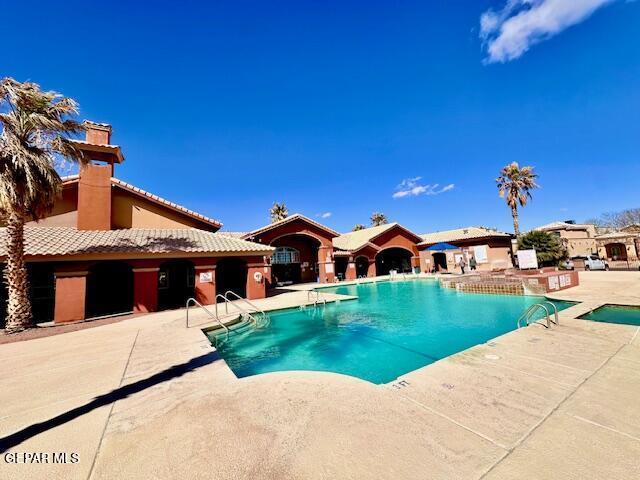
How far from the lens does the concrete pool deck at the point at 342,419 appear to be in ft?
8.71

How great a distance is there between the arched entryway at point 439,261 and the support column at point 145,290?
32.5m

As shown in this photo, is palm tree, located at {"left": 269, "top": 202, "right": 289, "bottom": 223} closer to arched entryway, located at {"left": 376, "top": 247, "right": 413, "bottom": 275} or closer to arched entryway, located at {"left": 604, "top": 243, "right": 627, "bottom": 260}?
arched entryway, located at {"left": 376, "top": 247, "right": 413, "bottom": 275}

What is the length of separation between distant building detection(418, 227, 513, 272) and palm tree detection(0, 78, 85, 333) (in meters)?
33.5

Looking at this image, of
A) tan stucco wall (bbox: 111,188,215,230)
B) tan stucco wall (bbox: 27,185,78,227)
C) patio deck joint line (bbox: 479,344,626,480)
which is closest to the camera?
patio deck joint line (bbox: 479,344,626,480)

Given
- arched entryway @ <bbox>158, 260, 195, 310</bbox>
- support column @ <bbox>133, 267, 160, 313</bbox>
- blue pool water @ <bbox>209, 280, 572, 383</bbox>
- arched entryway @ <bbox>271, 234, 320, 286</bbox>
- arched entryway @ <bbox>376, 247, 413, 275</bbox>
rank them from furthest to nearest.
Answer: arched entryway @ <bbox>376, 247, 413, 275</bbox> < arched entryway @ <bbox>271, 234, 320, 286</bbox> < arched entryway @ <bbox>158, 260, 195, 310</bbox> < support column @ <bbox>133, 267, 160, 313</bbox> < blue pool water @ <bbox>209, 280, 572, 383</bbox>

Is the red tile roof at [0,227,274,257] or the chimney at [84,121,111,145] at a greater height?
the chimney at [84,121,111,145]

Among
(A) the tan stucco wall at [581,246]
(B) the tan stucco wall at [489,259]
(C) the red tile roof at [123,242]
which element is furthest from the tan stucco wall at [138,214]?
(A) the tan stucco wall at [581,246]

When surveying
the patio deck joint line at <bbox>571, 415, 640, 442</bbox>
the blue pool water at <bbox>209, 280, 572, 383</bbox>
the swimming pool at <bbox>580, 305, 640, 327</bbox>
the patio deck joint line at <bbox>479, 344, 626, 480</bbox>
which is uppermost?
the patio deck joint line at <bbox>479, 344, 626, 480</bbox>

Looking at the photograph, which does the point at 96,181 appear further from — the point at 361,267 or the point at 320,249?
the point at 361,267

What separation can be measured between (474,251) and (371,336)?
2731cm

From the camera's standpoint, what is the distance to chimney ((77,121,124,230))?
50.2ft

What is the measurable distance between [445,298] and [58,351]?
17686mm

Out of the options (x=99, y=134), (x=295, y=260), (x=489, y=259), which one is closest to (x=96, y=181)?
(x=99, y=134)

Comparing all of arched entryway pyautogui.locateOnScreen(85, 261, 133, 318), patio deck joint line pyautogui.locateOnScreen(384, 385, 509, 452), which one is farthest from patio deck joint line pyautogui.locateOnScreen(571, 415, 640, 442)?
arched entryway pyautogui.locateOnScreen(85, 261, 133, 318)
